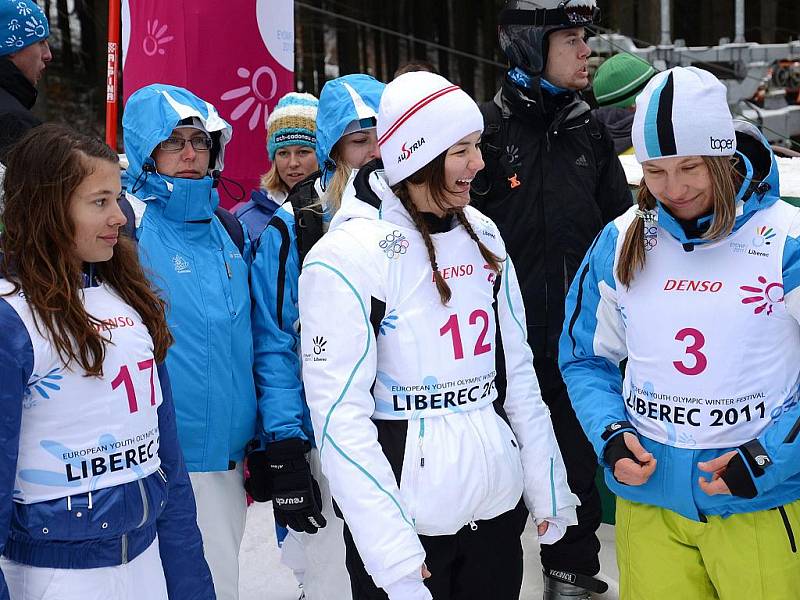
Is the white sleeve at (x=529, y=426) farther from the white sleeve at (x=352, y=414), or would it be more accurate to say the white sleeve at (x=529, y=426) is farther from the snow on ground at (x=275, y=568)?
the snow on ground at (x=275, y=568)

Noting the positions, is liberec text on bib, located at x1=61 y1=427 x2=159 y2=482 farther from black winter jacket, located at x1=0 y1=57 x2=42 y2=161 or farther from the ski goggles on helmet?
the ski goggles on helmet

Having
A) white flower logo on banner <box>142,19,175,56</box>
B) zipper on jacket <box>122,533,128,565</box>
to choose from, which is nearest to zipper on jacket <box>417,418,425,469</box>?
zipper on jacket <box>122,533,128,565</box>

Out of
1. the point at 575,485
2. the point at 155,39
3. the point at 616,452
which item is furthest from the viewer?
the point at 155,39

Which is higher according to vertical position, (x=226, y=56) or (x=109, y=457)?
(x=226, y=56)

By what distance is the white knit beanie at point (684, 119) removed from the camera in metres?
2.41

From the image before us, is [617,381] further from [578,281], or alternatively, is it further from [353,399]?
[353,399]

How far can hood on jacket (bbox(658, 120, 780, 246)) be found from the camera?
2.44m

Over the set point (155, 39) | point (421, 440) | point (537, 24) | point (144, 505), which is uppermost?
point (155, 39)

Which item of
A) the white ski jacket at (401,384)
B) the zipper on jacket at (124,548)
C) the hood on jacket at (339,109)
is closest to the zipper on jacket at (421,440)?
the white ski jacket at (401,384)

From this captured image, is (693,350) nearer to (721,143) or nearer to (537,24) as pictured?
(721,143)

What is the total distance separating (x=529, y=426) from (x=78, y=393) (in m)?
1.14

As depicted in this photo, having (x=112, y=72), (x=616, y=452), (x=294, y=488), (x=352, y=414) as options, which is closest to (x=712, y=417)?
(x=616, y=452)

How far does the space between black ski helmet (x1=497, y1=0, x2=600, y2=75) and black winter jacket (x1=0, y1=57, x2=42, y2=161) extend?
5.63 ft

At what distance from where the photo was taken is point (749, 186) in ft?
8.01
